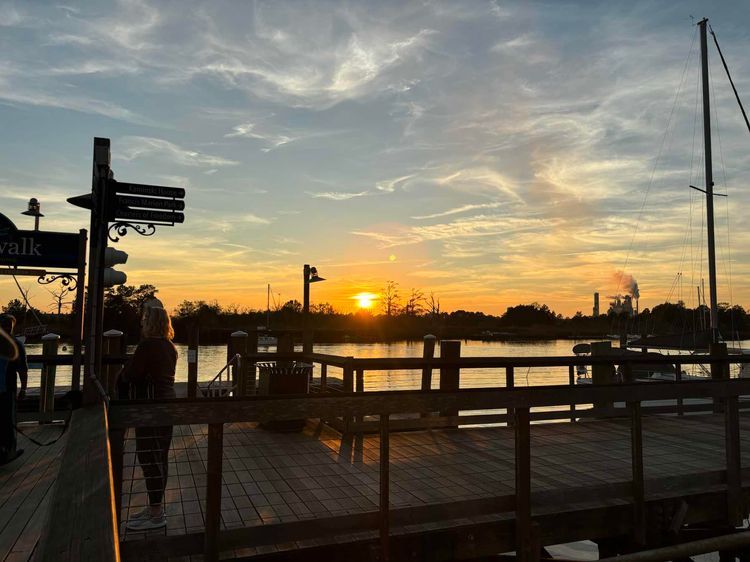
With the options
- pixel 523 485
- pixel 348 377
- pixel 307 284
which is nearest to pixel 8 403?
pixel 348 377

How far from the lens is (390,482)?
5.79 m

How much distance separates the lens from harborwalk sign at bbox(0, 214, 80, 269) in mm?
7848

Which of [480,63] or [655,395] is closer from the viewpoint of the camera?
[655,395]

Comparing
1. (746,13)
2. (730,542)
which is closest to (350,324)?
(746,13)

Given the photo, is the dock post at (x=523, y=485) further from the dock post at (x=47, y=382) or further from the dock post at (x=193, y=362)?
the dock post at (x=193, y=362)

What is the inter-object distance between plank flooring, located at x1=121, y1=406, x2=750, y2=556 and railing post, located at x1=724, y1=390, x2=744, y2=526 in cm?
37

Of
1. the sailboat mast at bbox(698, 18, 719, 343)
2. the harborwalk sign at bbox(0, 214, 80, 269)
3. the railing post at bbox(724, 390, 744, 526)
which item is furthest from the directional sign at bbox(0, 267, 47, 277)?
the sailboat mast at bbox(698, 18, 719, 343)

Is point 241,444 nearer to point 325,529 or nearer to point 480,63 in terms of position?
point 325,529

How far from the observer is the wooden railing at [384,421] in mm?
3490

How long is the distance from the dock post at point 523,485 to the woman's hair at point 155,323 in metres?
3.00

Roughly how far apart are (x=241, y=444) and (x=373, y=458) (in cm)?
185

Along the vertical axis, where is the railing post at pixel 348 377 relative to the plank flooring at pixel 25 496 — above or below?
above

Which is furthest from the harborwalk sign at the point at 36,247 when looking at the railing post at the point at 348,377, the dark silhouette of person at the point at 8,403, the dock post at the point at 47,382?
the railing post at the point at 348,377

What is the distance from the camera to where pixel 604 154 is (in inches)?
738
